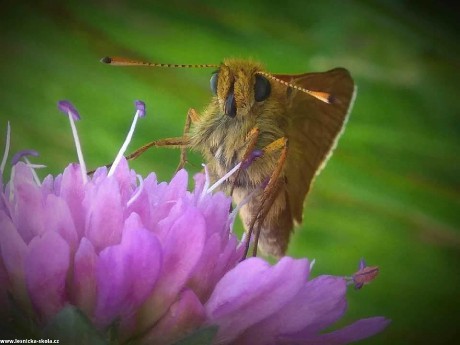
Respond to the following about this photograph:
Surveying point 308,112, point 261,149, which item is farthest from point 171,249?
point 308,112

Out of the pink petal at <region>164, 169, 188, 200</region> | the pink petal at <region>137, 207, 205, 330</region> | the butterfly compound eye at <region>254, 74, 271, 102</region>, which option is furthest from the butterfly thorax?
the pink petal at <region>137, 207, 205, 330</region>

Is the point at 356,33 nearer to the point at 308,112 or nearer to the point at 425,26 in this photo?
the point at 425,26

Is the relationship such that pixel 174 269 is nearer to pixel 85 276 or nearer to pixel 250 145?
pixel 85 276

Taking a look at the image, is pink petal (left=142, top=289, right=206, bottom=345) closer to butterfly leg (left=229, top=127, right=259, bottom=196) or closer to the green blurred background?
butterfly leg (left=229, top=127, right=259, bottom=196)

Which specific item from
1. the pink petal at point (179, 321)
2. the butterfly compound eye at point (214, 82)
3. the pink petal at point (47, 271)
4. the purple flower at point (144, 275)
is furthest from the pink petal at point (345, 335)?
the butterfly compound eye at point (214, 82)

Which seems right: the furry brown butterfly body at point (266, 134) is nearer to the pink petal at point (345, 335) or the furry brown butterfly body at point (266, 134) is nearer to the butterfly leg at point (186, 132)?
the butterfly leg at point (186, 132)
